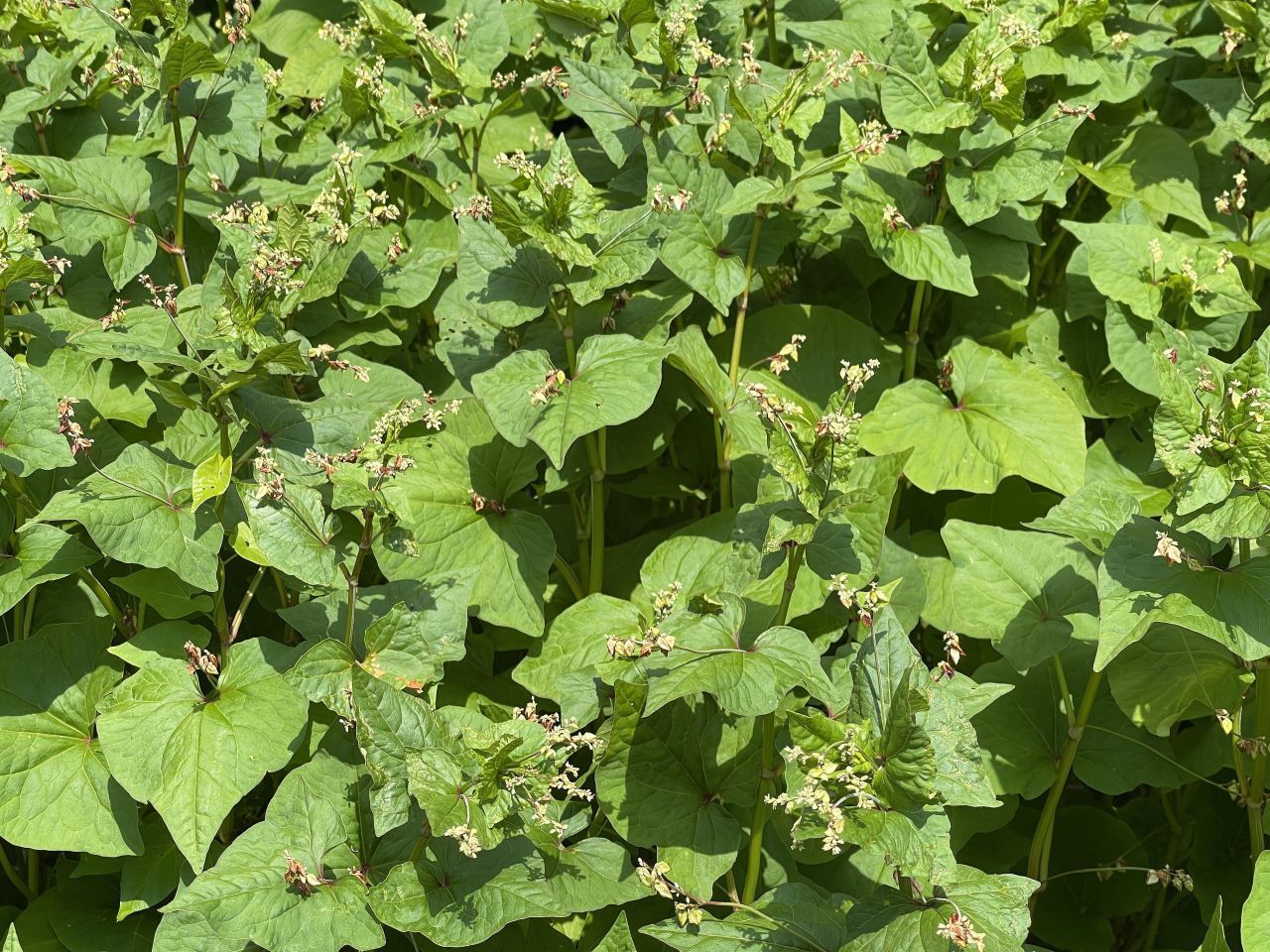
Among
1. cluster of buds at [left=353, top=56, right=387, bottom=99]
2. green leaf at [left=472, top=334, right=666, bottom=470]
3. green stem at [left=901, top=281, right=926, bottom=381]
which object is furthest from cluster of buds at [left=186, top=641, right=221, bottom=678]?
green stem at [left=901, top=281, right=926, bottom=381]

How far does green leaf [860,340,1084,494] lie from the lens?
328 cm

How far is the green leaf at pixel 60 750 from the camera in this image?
264 cm

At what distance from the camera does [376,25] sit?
3.68 m

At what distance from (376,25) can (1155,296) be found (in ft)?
7.78

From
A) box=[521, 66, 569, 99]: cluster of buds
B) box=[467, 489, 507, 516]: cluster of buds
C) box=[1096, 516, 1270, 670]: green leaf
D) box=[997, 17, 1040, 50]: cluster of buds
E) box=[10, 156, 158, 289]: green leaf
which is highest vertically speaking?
box=[997, 17, 1040, 50]: cluster of buds

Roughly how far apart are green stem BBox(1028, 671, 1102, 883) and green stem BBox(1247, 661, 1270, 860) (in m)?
0.33

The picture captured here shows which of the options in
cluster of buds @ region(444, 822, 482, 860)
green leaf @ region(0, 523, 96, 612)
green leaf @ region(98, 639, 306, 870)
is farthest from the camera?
green leaf @ region(0, 523, 96, 612)

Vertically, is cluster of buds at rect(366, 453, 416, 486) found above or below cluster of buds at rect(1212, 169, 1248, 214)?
below

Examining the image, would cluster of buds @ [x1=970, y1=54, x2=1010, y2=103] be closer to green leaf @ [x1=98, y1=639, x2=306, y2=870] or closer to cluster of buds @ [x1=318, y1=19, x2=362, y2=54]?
cluster of buds @ [x1=318, y1=19, x2=362, y2=54]

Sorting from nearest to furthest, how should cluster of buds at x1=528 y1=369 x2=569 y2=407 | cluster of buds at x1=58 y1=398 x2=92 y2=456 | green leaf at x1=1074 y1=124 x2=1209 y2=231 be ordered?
cluster of buds at x1=58 y1=398 x2=92 y2=456
cluster of buds at x1=528 y1=369 x2=569 y2=407
green leaf at x1=1074 y1=124 x2=1209 y2=231

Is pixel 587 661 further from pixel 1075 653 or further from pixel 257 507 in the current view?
pixel 1075 653

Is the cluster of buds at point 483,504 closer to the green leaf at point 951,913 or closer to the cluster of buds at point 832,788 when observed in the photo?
the cluster of buds at point 832,788

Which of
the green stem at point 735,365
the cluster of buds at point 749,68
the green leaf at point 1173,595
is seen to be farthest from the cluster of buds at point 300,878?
the cluster of buds at point 749,68

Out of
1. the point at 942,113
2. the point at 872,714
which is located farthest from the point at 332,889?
the point at 942,113
